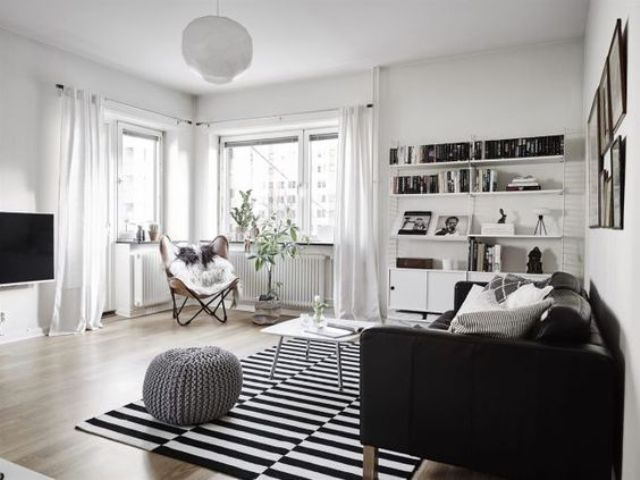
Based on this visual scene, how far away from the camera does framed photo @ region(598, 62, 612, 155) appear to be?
224cm

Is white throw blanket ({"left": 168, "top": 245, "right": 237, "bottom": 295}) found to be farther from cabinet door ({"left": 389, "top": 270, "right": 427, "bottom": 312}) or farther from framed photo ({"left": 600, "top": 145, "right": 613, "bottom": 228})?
framed photo ({"left": 600, "top": 145, "right": 613, "bottom": 228})

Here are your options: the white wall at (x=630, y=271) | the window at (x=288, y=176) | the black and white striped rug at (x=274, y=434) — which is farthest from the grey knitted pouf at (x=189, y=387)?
the window at (x=288, y=176)

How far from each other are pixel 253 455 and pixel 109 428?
0.82 m

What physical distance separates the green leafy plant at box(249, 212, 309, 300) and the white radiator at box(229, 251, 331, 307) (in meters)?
0.09

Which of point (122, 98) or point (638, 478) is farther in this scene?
point (122, 98)

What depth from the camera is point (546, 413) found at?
5.69ft

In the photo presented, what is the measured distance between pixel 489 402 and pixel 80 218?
433 cm

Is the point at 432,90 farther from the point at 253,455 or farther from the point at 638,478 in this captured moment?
the point at 638,478

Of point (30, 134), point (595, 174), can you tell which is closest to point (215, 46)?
point (595, 174)

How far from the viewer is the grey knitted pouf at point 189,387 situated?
256cm

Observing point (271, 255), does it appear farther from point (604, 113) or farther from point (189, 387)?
point (604, 113)

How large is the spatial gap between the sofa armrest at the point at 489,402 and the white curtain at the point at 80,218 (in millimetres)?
3775

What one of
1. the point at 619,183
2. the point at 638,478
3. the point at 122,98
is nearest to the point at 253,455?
the point at 638,478

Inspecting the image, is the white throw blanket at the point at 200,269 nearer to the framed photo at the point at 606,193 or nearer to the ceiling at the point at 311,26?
the ceiling at the point at 311,26
